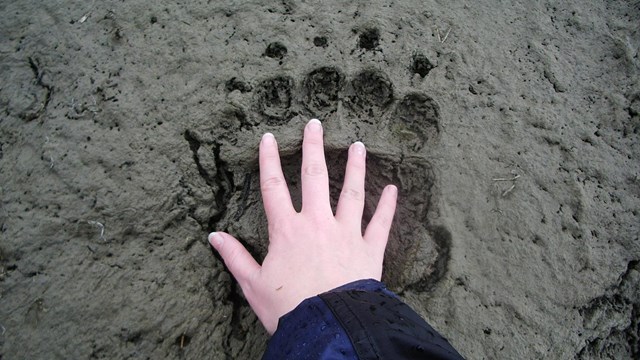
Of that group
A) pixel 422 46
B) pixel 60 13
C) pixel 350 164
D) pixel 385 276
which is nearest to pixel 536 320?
pixel 385 276

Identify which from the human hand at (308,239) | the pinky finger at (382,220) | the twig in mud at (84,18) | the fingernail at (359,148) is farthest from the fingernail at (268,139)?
the twig in mud at (84,18)

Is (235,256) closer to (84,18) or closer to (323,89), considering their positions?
(323,89)

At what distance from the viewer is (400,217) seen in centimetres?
162

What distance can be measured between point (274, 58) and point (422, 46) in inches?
22.8

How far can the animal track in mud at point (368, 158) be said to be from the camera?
1552 millimetres

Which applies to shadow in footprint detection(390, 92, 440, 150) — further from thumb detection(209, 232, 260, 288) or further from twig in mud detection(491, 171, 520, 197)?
thumb detection(209, 232, 260, 288)

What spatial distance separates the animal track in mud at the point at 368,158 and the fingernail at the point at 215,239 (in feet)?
0.21

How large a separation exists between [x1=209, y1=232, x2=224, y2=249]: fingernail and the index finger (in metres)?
0.17

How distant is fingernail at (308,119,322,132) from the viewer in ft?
5.01

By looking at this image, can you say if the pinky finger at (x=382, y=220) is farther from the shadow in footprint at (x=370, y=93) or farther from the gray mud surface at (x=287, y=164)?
the shadow in footprint at (x=370, y=93)

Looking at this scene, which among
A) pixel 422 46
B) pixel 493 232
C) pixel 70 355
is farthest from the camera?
pixel 422 46

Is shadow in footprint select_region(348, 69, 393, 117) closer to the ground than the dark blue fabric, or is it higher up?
higher up

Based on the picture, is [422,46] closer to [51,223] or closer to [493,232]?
[493,232]

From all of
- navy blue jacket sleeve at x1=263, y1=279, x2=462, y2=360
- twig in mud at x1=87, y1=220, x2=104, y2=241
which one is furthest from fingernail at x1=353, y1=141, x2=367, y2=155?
twig in mud at x1=87, y1=220, x2=104, y2=241
